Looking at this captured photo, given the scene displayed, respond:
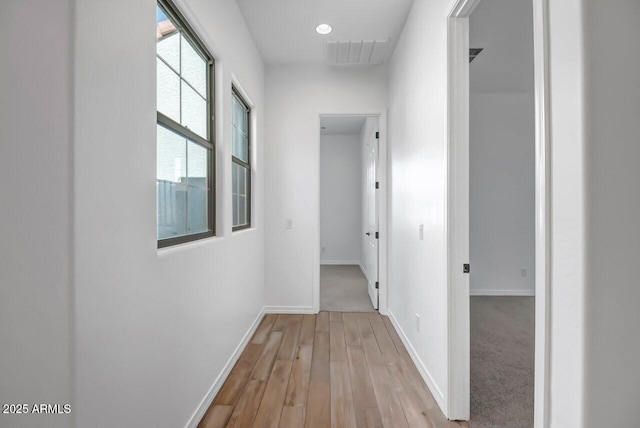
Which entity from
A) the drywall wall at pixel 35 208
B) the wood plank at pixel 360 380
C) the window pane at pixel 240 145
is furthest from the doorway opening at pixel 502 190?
the drywall wall at pixel 35 208

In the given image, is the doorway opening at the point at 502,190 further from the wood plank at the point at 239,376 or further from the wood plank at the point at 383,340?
the wood plank at the point at 239,376

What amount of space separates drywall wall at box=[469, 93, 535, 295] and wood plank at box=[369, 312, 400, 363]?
1.82 m

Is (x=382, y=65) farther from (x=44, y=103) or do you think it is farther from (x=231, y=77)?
(x=44, y=103)

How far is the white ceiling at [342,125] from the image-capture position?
5.59 metres

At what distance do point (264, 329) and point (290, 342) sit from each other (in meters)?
0.41

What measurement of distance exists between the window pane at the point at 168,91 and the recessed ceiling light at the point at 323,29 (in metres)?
1.59

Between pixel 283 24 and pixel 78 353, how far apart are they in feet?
9.05

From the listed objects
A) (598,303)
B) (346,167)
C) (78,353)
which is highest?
(346,167)

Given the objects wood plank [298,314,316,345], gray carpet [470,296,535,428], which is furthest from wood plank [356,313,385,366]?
gray carpet [470,296,535,428]

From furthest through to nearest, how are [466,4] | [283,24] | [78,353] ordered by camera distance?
[283,24] < [466,4] < [78,353]

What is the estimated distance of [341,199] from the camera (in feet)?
22.0

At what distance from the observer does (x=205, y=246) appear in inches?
69.1

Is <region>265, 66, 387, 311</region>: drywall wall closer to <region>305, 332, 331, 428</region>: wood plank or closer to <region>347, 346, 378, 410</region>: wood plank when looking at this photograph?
<region>305, 332, 331, 428</region>: wood plank

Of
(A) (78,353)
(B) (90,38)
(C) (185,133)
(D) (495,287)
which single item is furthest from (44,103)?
(D) (495,287)
